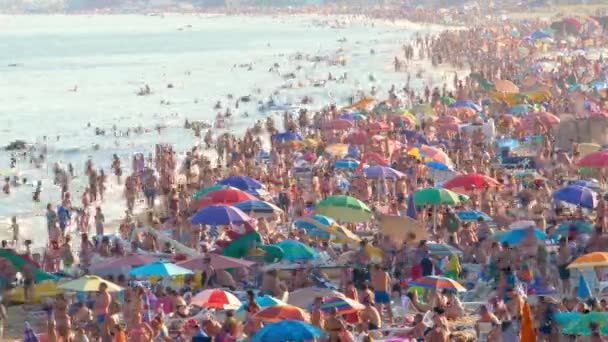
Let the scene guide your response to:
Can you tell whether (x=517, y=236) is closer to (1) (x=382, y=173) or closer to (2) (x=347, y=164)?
(1) (x=382, y=173)

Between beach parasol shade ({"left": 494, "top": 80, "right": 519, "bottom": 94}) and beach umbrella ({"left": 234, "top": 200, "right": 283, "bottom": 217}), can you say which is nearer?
beach umbrella ({"left": 234, "top": 200, "right": 283, "bottom": 217})

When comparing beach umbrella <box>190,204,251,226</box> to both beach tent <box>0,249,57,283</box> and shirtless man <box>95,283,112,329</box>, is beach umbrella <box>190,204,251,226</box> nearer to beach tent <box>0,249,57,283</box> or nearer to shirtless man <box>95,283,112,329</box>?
beach tent <box>0,249,57,283</box>

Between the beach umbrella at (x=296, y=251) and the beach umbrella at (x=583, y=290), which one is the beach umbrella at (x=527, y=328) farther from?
the beach umbrella at (x=296, y=251)

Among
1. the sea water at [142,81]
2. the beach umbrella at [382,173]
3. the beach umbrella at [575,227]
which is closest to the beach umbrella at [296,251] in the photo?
the beach umbrella at [575,227]

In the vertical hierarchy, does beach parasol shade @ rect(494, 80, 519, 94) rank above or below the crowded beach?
below

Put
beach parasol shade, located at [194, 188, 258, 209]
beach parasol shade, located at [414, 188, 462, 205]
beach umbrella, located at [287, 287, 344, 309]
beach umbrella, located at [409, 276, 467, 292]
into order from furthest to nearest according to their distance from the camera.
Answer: beach parasol shade, located at [194, 188, 258, 209] → beach parasol shade, located at [414, 188, 462, 205] → beach umbrella, located at [409, 276, 467, 292] → beach umbrella, located at [287, 287, 344, 309]

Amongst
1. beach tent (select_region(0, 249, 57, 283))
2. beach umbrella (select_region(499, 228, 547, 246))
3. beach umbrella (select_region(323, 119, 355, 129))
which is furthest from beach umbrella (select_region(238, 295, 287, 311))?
beach umbrella (select_region(323, 119, 355, 129))

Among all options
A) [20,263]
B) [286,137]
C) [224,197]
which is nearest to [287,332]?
[20,263]
